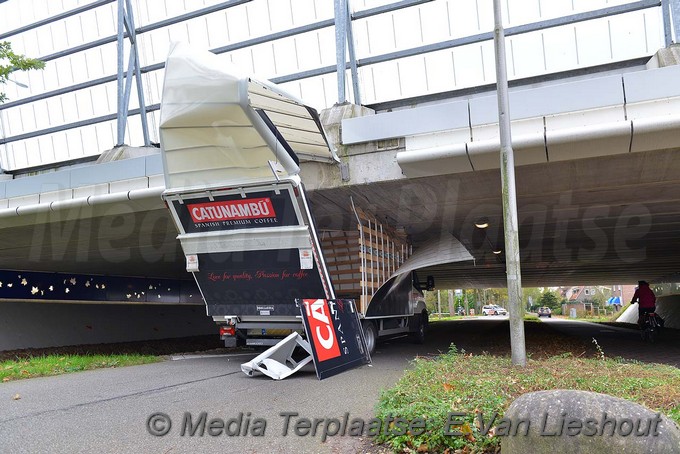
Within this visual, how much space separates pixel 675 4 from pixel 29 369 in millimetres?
13707

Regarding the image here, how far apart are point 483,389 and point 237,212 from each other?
229 inches

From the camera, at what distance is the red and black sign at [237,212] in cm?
930

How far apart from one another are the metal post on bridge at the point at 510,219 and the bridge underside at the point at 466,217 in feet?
8.61

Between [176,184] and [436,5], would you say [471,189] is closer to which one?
[176,184]

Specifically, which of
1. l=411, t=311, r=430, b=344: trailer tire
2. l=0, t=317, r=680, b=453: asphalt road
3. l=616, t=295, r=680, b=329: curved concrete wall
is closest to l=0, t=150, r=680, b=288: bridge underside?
l=411, t=311, r=430, b=344: trailer tire

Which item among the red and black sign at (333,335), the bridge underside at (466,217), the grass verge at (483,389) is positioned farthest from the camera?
the bridge underside at (466,217)

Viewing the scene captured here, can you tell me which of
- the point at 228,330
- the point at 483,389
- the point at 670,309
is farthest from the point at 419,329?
the point at 670,309

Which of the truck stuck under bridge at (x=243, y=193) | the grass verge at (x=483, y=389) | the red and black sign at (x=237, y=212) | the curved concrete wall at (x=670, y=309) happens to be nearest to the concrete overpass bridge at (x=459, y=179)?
the truck stuck under bridge at (x=243, y=193)

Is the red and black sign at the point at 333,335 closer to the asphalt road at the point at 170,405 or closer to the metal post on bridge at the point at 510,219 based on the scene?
the asphalt road at the point at 170,405

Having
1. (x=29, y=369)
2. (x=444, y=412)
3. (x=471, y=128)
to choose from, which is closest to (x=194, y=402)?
(x=444, y=412)

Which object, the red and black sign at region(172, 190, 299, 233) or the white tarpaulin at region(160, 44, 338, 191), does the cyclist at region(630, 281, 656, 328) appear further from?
the red and black sign at region(172, 190, 299, 233)

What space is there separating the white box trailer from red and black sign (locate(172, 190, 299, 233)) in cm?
2

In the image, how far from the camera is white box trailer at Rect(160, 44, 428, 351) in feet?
28.4

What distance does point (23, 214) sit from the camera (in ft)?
43.2
